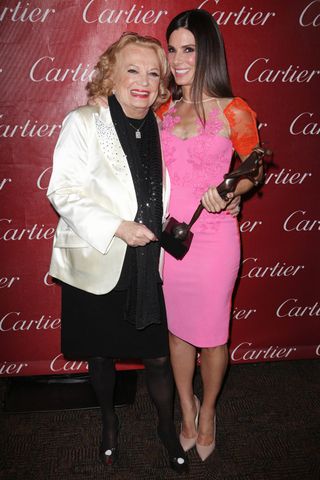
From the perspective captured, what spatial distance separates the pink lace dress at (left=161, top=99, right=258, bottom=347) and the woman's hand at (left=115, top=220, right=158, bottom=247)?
0.35 m

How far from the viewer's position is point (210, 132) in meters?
1.73

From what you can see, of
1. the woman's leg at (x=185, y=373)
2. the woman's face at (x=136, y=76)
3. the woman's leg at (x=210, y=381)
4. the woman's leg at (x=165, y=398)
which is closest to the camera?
the woman's face at (x=136, y=76)

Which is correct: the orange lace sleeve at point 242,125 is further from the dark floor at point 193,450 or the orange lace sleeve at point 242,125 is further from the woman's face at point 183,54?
the dark floor at point 193,450

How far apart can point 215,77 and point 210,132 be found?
0.25 meters

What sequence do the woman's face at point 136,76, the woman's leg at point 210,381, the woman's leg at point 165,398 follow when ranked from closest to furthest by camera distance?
the woman's face at point 136,76 < the woman's leg at point 165,398 < the woman's leg at point 210,381

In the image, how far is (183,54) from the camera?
1714 mm

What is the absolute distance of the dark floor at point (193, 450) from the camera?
1952 millimetres

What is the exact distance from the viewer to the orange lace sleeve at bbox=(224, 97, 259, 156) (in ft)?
5.56

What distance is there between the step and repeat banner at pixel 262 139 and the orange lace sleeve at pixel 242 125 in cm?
65

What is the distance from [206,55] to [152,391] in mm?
1613

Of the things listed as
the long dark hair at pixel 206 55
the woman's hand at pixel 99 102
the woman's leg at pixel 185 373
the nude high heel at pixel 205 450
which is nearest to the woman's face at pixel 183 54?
the long dark hair at pixel 206 55

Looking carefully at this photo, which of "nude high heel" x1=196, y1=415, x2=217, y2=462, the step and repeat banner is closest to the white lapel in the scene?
the step and repeat banner

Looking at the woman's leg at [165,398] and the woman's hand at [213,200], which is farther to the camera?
the woman's leg at [165,398]

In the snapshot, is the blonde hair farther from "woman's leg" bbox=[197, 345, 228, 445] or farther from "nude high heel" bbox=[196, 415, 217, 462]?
"nude high heel" bbox=[196, 415, 217, 462]
